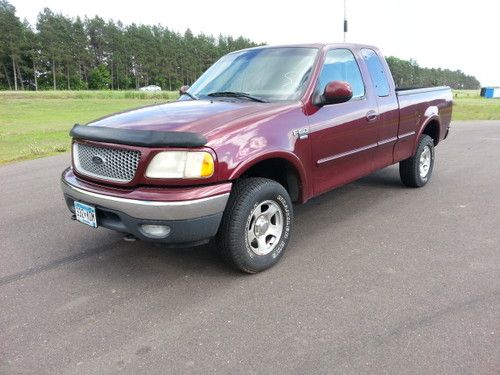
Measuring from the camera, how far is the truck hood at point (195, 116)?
319cm

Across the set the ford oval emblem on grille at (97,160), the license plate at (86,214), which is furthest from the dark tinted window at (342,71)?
the license plate at (86,214)

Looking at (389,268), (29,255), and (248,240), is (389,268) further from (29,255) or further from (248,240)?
(29,255)

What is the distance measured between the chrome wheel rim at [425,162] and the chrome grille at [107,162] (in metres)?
4.34

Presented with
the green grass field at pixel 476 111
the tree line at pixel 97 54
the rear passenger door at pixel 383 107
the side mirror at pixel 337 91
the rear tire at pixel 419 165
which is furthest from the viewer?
the tree line at pixel 97 54

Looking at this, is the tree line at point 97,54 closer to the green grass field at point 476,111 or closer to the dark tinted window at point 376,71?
the green grass field at point 476,111

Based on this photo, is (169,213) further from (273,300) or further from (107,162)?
(273,300)

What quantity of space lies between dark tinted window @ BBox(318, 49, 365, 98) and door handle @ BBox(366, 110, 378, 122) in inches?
8.5

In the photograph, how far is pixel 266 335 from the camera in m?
2.73

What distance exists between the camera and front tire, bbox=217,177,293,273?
327 centimetres

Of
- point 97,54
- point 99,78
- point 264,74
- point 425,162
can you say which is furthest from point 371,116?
point 97,54

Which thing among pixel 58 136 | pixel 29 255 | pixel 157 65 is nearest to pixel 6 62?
pixel 157 65

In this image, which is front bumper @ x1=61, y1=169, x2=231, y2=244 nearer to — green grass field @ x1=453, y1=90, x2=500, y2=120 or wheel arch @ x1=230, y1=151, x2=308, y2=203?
wheel arch @ x1=230, y1=151, x2=308, y2=203

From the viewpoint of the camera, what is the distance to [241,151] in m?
3.24

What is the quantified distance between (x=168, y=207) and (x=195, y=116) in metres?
0.83
